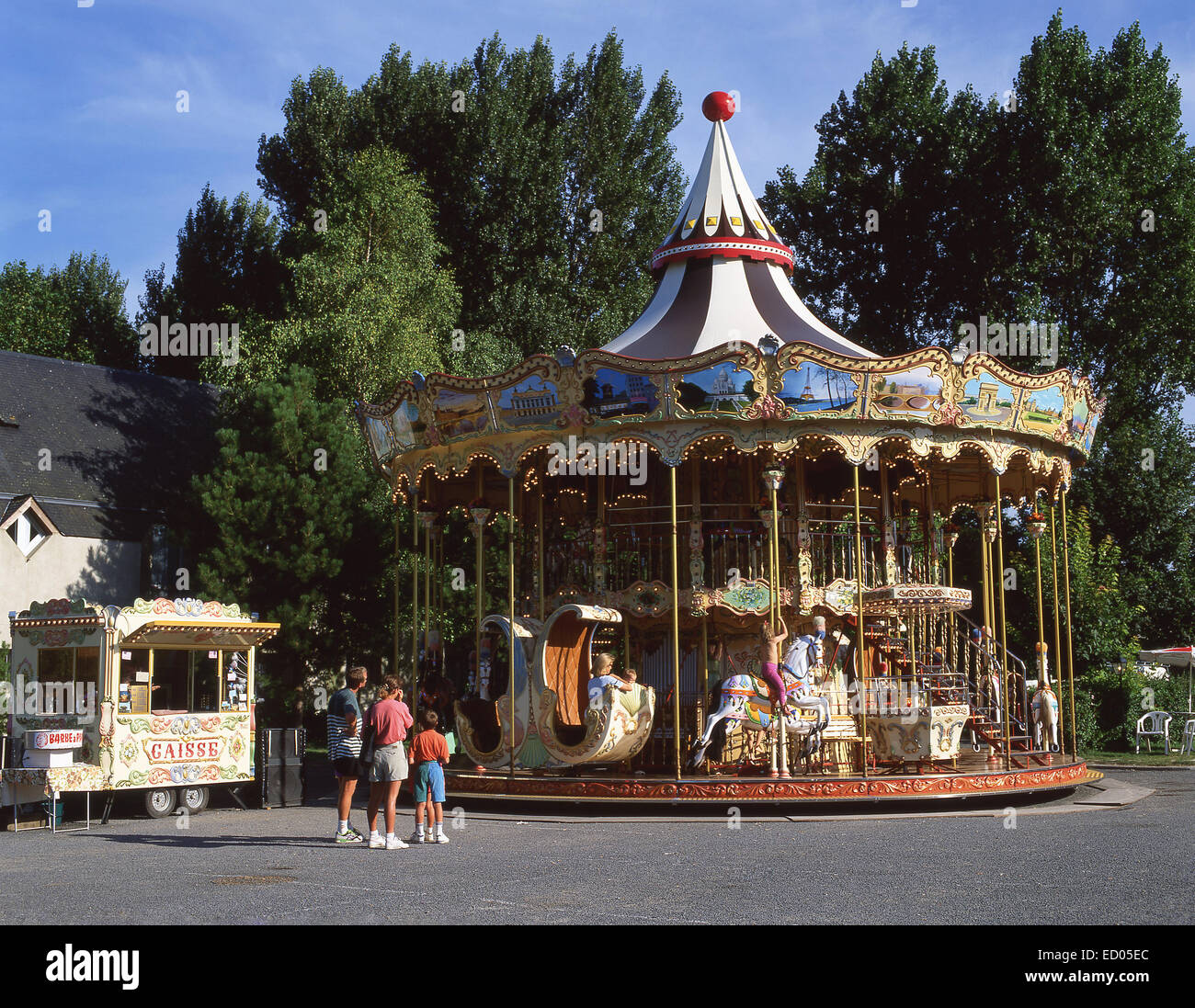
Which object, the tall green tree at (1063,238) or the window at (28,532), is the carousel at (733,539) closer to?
the window at (28,532)

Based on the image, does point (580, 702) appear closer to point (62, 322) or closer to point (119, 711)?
point (119, 711)

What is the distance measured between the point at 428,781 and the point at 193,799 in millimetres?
5777

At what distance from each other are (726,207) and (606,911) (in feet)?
50.5

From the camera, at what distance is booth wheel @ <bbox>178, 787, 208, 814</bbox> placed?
59.6 ft

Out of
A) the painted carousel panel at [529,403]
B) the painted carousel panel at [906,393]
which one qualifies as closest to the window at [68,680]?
the painted carousel panel at [529,403]

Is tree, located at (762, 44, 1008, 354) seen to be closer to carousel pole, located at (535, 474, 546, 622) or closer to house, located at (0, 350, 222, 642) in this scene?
house, located at (0, 350, 222, 642)

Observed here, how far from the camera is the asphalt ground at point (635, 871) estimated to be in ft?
29.6

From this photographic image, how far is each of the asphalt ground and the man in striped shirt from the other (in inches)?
11.8

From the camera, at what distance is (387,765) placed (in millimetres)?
13156

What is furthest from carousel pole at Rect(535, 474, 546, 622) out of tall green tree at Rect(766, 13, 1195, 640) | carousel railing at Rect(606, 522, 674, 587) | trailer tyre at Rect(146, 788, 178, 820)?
tall green tree at Rect(766, 13, 1195, 640)

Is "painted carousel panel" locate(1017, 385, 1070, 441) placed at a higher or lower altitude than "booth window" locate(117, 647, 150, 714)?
higher

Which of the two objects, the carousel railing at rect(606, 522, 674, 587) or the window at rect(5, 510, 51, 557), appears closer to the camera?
the carousel railing at rect(606, 522, 674, 587)

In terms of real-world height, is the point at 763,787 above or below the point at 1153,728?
above

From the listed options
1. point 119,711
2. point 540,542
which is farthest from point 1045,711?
point 119,711
